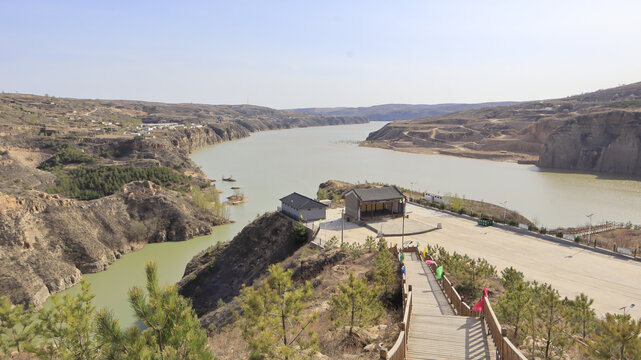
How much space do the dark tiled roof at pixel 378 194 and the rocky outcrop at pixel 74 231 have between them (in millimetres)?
17793

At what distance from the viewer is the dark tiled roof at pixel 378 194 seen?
2919cm

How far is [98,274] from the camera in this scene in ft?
96.6

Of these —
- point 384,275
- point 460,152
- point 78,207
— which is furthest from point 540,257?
point 460,152

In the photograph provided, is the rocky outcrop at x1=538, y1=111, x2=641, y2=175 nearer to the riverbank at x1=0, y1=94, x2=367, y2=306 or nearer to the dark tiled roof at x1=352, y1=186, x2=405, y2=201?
the dark tiled roof at x1=352, y1=186, x2=405, y2=201

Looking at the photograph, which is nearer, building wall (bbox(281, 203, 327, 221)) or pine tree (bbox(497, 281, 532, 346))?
pine tree (bbox(497, 281, 532, 346))

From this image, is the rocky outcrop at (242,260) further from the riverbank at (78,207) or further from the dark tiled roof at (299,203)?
the riverbank at (78,207)

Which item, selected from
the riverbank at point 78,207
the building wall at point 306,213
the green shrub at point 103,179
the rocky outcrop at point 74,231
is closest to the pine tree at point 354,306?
the building wall at point 306,213

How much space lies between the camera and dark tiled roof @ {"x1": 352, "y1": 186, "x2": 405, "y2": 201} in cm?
2919

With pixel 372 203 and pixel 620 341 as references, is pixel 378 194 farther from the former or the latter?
pixel 620 341

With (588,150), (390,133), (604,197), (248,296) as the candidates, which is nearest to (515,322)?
(248,296)

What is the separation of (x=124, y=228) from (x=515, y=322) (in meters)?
33.5

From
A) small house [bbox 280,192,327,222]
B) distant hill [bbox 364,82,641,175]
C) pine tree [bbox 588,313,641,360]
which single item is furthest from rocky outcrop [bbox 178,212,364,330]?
distant hill [bbox 364,82,641,175]

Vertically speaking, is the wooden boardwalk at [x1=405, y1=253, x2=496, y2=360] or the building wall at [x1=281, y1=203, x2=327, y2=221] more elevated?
the wooden boardwalk at [x1=405, y1=253, x2=496, y2=360]

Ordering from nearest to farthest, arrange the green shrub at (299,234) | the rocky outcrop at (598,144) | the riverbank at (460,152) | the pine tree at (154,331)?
1. the pine tree at (154,331)
2. the green shrub at (299,234)
3. the rocky outcrop at (598,144)
4. the riverbank at (460,152)
